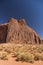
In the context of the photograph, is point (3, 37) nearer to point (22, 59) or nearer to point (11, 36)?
point (11, 36)

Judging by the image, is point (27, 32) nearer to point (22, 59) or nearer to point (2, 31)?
point (2, 31)

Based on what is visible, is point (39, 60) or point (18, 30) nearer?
point (39, 60)

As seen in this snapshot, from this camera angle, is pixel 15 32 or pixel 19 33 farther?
pixel 19 33

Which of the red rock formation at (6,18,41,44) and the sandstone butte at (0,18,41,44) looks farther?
the red rock formation at (6,18,41,44)

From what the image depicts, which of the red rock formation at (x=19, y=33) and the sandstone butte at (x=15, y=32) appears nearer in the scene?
the sandstone butte at (x=15, y=32)

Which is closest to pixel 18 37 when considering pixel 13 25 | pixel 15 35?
pixel 15 35

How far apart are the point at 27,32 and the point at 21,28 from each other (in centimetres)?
412

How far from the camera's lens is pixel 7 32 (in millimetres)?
73062

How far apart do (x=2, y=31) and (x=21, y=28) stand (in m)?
9.88

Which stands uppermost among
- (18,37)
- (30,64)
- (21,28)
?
(21,28)

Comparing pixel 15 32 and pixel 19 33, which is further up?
pixel 15 32

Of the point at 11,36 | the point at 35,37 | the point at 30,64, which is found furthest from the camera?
the point at 35,37

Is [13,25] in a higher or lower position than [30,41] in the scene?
higher

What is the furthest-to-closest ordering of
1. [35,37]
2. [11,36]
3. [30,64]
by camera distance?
1. [35,37]
2. [11,36]
3. [30,64]
